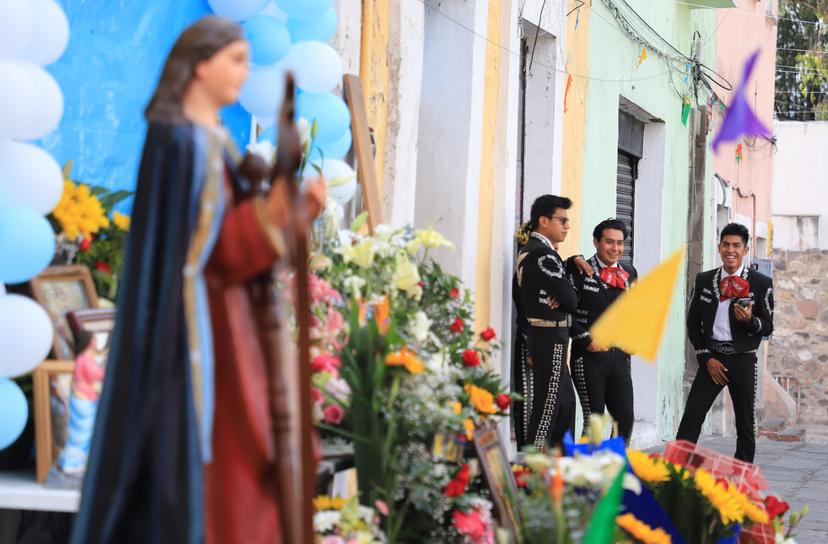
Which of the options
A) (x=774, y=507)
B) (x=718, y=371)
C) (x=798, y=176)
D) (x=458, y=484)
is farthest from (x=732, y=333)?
(x=798, y=176)

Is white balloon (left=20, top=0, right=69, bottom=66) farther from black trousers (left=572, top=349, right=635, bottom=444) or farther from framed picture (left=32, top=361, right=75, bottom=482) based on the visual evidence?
black trousers (left=572, top=349, right=635, bottom=444)

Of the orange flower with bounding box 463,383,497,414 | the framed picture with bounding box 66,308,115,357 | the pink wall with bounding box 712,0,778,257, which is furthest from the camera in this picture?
the pink wall with bounding box 712,0,778,257

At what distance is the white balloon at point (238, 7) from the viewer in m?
4.89

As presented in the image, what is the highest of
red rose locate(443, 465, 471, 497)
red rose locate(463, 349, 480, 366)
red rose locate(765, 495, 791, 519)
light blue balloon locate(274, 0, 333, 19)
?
light blue balloon locate(274, 0, 333, 19)

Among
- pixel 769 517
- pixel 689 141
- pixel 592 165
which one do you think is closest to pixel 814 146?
pixel 689 141

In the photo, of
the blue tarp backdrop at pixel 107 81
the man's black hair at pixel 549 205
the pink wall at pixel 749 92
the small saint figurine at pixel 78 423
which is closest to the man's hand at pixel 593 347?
the man's black hair at pixel 549 205

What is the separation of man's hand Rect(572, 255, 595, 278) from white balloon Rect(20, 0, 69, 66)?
5537mm

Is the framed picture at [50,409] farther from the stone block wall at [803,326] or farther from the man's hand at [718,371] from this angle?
the stone block wall at [803,326]

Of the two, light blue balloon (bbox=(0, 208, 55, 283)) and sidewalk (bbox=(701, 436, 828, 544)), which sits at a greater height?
light blue balloon (bbox=(0, 208, 55, 283))

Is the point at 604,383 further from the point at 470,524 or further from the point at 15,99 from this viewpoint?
the point at 15,99

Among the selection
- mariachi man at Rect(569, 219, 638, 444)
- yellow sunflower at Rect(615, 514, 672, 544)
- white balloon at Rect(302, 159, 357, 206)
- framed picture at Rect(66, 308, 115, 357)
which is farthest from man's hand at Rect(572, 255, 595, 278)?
framed picture at Rect(66, 308, 115, 357)

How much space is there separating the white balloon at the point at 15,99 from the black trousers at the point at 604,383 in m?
5.65

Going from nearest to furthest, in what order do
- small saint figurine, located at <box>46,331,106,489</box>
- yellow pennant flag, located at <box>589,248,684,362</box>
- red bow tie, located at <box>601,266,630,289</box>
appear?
yellow pennant flag, located at <box>589,248,684,362</box>, small saint figurine, located at <box>46,331,106,489</box>, red bow tie, located at <box>601,266,630,289</box>

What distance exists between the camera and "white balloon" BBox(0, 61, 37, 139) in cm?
344
